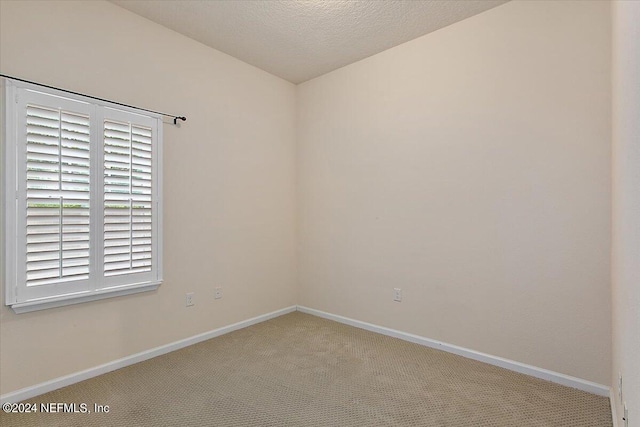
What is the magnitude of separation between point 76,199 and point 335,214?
2.37m

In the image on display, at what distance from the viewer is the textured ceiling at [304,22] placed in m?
2.55

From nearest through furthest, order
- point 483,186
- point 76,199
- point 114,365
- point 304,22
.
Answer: point 76,199, point 114,365, point 483,186, point 304,22

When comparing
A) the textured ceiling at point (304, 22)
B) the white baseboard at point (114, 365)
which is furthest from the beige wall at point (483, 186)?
the white baseboard at point (114, 365)

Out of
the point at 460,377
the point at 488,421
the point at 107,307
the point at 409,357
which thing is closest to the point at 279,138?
the point at 107,307

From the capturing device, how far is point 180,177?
9.75ft

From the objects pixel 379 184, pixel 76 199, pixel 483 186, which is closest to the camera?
pixel 76 199

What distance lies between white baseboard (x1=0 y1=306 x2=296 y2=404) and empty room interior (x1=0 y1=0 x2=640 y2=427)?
17 millimetres

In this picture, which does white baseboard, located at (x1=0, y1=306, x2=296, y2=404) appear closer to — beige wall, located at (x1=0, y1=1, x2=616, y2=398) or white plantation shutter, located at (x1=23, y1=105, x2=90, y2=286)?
beige wall, located at (x1=0, y1=1, x2=616, y2=398)

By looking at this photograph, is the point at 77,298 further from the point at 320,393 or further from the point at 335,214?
the point at 335,214

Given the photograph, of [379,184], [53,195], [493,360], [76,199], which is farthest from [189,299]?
[493,360]

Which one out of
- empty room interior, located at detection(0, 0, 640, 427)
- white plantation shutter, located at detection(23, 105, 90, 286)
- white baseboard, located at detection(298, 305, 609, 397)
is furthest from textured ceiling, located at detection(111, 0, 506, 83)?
white baseboard, located at detection(298, 305, 609, 397)

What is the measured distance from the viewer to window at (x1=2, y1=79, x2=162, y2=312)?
6.84 feet

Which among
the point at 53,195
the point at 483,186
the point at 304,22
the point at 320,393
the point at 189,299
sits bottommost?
the point at 320,393

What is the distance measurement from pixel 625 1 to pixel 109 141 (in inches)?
123
